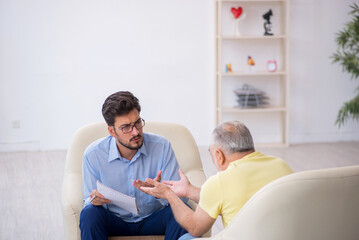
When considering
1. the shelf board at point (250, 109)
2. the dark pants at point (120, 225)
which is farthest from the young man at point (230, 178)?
the shelf board at point (250, 109)

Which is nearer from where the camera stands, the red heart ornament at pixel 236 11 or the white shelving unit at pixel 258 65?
the red heart ornament at pixel 236 11

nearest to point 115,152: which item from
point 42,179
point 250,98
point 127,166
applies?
point 127,166

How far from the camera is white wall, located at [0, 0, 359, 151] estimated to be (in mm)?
6078

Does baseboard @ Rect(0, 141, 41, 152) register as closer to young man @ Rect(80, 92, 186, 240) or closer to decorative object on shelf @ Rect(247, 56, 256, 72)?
decorative object on shelf @ Rect(247, 56, 256, 72)

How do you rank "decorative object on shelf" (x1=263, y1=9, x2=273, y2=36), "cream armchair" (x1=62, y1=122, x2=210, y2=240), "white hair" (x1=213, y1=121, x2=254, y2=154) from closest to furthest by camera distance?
1. "white hair" (x1=213, y1=121, x2=254, y2=154)
2. "cream armchair" (x1=62, y1=122, x2=210, y2=240)
3. "decorative object on shelf" (x1=263, y1=9, x2=273, y2=36)

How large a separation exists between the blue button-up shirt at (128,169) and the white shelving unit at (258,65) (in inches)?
141

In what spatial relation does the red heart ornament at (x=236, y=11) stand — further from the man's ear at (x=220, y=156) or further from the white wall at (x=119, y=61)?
the man's ear at (x=220, y=156)

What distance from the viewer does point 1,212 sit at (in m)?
4.10

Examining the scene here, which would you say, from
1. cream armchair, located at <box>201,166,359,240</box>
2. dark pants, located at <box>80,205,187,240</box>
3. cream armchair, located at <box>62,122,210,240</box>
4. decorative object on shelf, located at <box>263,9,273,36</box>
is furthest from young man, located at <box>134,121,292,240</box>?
decorative object on shelf, located at <box>263,9,273,36</box>

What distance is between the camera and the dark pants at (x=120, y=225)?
240 cm

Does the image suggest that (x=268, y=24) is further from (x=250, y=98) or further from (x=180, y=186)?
(x=180, y=186)

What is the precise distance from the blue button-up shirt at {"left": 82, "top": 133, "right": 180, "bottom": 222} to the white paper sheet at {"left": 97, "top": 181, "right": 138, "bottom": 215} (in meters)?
0.14

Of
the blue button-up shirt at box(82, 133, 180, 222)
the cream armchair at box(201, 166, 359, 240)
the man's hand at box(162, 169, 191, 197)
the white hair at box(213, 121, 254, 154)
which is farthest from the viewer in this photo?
the blue button-up shirt at box(82, 133, 180, 222)

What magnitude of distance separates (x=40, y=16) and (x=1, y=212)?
272 cm
